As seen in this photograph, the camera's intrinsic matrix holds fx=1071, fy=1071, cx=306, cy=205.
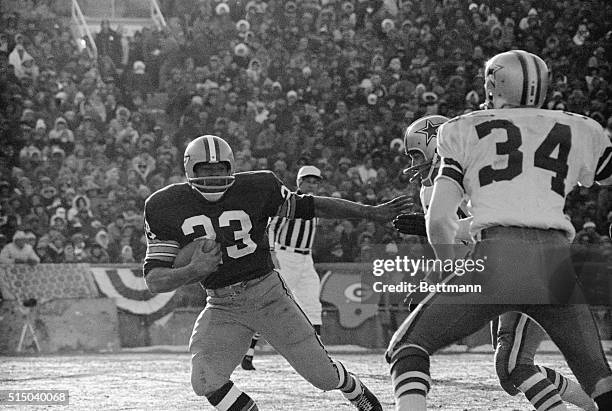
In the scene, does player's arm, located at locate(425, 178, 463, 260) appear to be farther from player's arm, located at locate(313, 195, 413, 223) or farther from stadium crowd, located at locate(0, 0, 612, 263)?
stadium crowd, located at locate(0, 0, 612, 263)

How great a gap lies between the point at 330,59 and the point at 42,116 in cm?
458

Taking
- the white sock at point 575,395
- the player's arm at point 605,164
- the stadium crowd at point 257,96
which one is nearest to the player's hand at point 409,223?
the player's arm at point 605,164

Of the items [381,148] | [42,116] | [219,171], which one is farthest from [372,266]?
[219,171]

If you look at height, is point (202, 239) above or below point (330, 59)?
above

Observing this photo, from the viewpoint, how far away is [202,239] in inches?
214

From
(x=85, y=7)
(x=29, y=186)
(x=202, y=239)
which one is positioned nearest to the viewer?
(x=202, y=239)

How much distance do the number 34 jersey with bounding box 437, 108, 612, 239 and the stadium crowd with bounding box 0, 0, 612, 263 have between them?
949 cm

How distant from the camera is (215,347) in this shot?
549 cm

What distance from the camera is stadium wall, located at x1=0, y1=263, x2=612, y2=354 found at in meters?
13.2

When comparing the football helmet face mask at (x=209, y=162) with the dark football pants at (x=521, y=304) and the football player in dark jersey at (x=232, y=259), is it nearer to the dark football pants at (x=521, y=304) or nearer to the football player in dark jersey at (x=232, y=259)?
the football player in dark jersey at (x=232, y=259)

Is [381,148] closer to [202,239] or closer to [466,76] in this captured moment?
[466,76]

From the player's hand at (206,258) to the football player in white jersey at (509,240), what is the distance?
52.6 inches

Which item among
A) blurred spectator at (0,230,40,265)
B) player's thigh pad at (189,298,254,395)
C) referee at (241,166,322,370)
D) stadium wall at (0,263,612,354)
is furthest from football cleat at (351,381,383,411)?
blurred spectator at (0,230,40,265)

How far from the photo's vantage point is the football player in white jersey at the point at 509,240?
4102 mm
